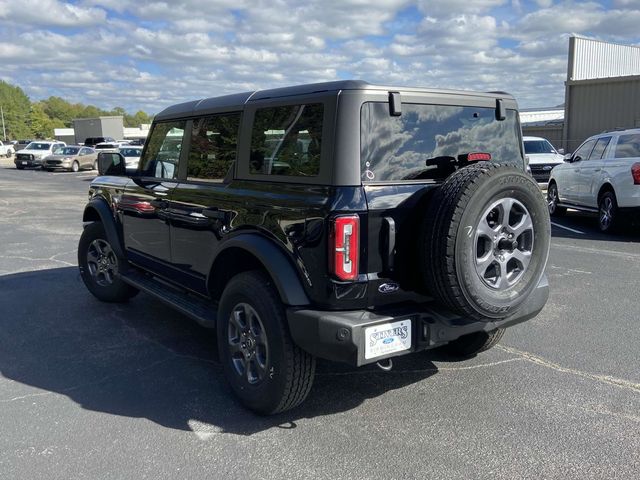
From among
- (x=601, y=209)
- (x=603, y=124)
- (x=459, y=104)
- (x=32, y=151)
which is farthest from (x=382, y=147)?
(x=32, y=151)

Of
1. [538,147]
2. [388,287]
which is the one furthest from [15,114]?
[388,287]

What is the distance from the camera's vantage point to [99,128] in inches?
2448

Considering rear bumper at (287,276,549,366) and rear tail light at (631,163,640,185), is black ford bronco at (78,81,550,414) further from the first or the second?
rear tail light at (631,163,640,185)

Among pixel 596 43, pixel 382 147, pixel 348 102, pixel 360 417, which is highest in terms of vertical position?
pixel 596 43

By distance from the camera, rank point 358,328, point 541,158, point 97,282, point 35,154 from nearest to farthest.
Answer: point 358,328 → point 97,282 → point 541,158 → point 35,154

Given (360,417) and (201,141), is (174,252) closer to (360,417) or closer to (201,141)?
(201,141)

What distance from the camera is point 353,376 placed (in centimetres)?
415

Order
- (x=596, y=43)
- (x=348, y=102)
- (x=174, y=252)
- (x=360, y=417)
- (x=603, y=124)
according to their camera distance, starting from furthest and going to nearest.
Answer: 1. (x=596, y=43)
2. (x=603, y=124)
3. (x=174, y=252)
4. (x=360, y=417)
5. (x=348, y=102)

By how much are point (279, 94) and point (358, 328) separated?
154 centimetres

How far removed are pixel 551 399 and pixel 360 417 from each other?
4.07 ft

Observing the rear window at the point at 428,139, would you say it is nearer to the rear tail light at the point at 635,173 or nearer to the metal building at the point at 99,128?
the rear tail light at the point at 635,173

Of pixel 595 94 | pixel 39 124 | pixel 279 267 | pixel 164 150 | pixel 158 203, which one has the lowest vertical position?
pixel 279 267

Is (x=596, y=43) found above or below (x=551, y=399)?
above

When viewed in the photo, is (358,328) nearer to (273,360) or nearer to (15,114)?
(273,360)
